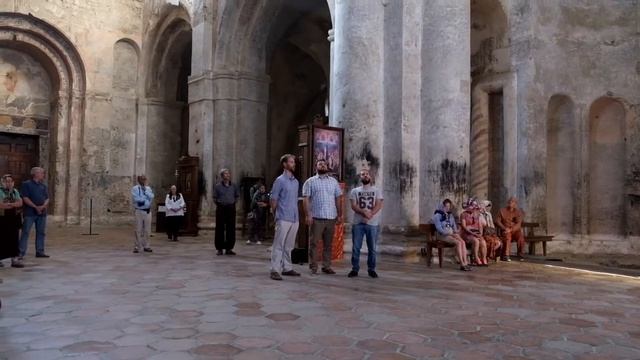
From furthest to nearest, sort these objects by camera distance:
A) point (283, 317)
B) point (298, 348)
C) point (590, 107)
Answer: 1. point (590, 107)
2. point (283, 317)
3. point (298, 348)

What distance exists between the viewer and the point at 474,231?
9.74 metres

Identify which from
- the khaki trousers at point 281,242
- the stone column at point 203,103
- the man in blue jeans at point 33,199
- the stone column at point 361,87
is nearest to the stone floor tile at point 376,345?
the khaki trousers at point 281,242

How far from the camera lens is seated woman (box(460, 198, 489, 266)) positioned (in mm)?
9711

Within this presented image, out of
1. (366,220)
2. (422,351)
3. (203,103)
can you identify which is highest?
(203,103)

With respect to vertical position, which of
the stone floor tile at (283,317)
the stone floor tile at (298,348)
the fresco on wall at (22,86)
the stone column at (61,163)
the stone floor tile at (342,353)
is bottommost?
the stone floor tile at (342,353)


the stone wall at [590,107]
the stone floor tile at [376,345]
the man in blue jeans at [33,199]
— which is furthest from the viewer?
the stone wall at [590,107]

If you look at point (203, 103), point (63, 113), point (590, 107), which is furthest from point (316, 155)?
point (63, 113)

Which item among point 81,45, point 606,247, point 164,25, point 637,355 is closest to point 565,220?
point 606,247

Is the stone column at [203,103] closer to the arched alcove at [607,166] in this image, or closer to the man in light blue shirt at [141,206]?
the man in light blue shirt at [141,206]

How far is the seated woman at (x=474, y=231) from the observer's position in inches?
382

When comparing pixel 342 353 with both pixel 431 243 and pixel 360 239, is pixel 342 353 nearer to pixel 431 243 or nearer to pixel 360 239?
pixel 360 239

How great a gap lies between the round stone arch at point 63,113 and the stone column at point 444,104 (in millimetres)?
13833

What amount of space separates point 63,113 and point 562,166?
1597 cm

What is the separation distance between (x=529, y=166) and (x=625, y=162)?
2.47 metres
